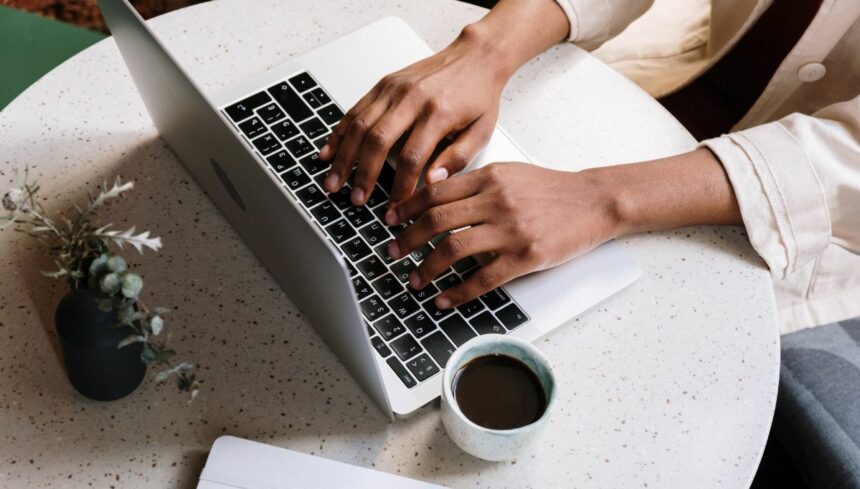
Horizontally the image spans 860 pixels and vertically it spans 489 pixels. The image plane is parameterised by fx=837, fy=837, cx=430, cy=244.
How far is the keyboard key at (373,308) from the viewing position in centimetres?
76

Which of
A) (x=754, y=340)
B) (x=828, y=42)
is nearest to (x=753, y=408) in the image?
(x=754, y=340)

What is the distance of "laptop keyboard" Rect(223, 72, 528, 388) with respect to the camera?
746 mm

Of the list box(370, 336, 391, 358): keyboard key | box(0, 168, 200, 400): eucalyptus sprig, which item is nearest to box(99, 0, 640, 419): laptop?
box(370, 336, 391, 358): keyboard key

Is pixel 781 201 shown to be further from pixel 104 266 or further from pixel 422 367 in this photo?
pixel 104 266

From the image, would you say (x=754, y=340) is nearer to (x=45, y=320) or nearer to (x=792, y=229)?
(x=792, y=229)

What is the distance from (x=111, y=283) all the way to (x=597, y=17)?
678 mm

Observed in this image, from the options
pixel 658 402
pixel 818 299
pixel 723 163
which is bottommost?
pixel 818 299

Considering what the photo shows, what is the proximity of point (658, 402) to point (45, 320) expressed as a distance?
22.1 inches

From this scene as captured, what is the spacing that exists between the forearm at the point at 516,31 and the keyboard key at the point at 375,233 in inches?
9.7

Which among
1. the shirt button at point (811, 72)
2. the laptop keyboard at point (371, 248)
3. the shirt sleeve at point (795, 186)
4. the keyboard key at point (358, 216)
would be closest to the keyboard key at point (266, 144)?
the laptop keyboard at point (371, 248)

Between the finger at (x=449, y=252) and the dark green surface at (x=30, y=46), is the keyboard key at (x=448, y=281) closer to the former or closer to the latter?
the finger at (x=449, y=252)

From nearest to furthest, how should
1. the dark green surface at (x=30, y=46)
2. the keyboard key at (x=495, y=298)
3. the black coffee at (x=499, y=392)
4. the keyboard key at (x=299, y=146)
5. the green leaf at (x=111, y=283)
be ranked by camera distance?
the green leaf at (x=111, y=283)
the black coffee at (x=499, y=392)
the keyboard key at (x=495, y=298)
the keyboard key at (x=299, y=146)
the dark green surface at (x=30, y=46)

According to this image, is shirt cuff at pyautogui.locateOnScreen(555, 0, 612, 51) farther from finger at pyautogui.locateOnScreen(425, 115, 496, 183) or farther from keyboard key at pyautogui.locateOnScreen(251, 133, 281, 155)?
keyboard key at pyautogui.locateOnScreen(251, 133, 281, 155)

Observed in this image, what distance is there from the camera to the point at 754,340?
798mm
